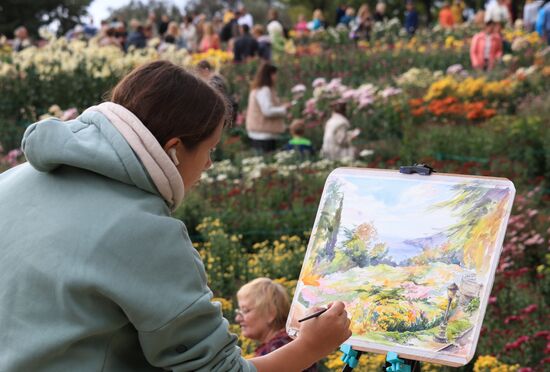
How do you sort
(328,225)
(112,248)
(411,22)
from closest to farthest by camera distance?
(112,248), (328,225), (411,22)

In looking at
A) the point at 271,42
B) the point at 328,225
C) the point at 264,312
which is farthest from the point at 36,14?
the point at 328,225

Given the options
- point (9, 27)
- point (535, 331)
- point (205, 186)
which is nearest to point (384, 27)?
point (9, 27)

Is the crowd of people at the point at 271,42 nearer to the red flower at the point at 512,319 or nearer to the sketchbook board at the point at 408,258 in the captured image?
the red flower at the point at 512,319

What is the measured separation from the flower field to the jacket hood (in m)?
1.13

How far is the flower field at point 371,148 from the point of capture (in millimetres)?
6516

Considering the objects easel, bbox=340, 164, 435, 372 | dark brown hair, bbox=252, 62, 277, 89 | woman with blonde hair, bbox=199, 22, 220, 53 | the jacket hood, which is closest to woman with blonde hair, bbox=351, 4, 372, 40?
woman with blonde hair, bbox=199, 22, 220, 53

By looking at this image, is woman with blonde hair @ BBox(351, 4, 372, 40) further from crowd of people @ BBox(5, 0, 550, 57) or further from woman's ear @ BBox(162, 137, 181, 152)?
woman's ear @ BBox(162, 137, 181, 152)

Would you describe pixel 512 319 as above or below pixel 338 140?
above

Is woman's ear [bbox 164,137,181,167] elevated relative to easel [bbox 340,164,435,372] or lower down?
elevated

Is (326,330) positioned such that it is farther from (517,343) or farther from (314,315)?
(517,343)

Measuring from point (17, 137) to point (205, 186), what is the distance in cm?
334

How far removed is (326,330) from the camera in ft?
8.41

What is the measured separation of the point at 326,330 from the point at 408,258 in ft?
2.18

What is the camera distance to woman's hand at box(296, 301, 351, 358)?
2541 millimetres
